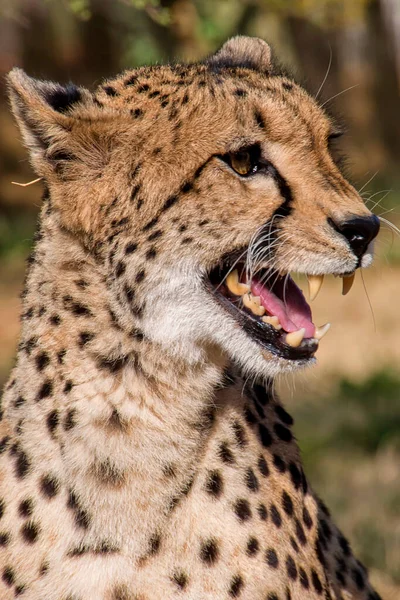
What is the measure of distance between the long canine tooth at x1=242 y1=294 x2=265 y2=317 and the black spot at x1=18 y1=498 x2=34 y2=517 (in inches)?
25.2

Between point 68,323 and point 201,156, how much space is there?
47cm

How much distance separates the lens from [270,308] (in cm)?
233

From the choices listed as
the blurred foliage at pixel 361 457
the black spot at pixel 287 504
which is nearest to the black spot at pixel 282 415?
the black spot at pixel 287 504

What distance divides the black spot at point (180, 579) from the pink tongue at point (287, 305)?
1.88 feet

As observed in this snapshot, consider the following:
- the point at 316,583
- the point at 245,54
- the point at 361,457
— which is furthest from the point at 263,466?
the point at 361,457

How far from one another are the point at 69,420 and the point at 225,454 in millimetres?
361

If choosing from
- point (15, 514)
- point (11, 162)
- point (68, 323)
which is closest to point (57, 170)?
point (68, 323)

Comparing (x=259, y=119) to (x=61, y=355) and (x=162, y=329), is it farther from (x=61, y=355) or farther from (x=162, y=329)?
(x=61, y=355)

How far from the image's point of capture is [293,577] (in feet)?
7.53

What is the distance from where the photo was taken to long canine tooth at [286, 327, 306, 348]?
2.27 m

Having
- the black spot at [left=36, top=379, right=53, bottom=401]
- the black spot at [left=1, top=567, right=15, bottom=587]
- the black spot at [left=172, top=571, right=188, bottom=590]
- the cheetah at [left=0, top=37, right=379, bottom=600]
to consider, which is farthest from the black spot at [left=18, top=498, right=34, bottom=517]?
the black spot at [left=172, top=571, right=188, bottom=590]

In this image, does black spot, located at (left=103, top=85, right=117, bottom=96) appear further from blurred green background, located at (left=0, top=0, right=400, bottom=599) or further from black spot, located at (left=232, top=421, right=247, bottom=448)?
black spot, located at (left=232, top=421, right=247, bottom=448)

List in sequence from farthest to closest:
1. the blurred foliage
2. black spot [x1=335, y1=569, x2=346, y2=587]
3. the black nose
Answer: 1. the blurred foliage
2. black spot [x1=335, y1=569, x2=346, y2=587]
3. the black nose

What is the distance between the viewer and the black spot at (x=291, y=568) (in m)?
2.29
